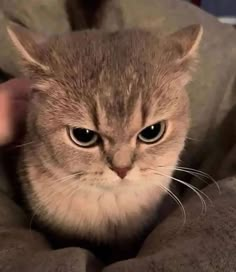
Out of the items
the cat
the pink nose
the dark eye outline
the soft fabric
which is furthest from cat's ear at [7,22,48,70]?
the soft fabric

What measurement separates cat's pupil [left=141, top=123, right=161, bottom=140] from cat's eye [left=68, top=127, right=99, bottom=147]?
0.09m

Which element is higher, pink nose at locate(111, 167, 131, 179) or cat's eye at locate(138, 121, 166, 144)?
cat's eye at locate(138, 121, 166, 144)

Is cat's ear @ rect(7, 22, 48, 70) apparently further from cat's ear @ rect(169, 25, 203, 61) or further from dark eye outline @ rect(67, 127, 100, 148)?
cat's ear @ rect(169, 25, 203, 61)

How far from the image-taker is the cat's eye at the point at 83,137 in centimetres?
96

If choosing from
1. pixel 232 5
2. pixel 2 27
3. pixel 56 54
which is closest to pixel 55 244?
pixel 56 54

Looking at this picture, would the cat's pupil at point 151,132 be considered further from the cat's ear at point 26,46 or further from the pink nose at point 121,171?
the cat's ear at point 26,46

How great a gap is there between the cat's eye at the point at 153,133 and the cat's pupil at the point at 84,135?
0.09 metres

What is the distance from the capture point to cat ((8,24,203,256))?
951 mm

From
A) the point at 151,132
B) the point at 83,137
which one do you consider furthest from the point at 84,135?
the point at 151,132

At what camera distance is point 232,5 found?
1993 millimetres

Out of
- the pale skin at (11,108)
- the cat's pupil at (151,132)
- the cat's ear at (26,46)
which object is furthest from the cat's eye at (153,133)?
the pale skin at (11,108)

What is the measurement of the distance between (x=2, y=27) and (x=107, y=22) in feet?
0.94

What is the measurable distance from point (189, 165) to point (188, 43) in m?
0.42

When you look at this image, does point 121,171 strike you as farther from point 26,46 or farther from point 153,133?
point 26,46
